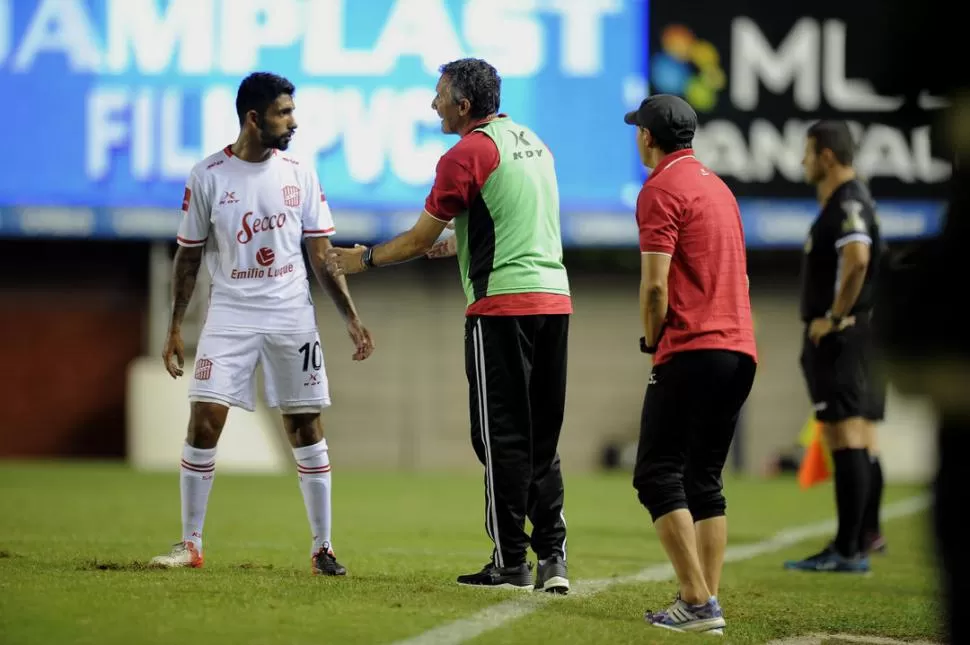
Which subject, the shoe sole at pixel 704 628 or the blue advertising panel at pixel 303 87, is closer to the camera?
the shoe sole at pixel 704 628

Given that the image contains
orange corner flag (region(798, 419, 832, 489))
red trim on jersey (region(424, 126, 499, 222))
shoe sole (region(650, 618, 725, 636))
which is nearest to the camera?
shoe sole (region(650, 618, 725, 636))

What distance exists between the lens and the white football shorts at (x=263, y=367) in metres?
6.39

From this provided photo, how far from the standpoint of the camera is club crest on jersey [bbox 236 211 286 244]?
646 centimetres

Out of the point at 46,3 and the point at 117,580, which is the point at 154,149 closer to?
the point at 46,3

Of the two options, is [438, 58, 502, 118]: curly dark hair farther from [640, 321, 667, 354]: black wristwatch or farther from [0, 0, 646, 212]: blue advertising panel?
[0, 0, 646, 212]: blue advertising panel

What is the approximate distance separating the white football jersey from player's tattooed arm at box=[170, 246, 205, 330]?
5 cm

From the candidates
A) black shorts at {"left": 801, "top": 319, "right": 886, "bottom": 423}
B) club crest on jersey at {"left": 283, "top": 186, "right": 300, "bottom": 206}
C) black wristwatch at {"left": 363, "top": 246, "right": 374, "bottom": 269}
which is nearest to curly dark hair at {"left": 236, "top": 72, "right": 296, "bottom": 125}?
club crest on jersey at {"left": 283, "top": 186, "right": 300, "bottom": 206}

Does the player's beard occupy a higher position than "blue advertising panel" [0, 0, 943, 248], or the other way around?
"blue advertising panel" [0, 0, 943, 248]

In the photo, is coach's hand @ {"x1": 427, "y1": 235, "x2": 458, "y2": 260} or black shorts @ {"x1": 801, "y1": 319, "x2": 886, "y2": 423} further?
black shorts @ {"x1": 801, "y1": 319, "x2": 886, "y2": 423}

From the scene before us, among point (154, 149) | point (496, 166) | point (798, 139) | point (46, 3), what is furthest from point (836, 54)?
point (496, 166)

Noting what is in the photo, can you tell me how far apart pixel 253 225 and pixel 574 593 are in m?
2.11

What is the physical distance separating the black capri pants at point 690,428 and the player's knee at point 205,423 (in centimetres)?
202

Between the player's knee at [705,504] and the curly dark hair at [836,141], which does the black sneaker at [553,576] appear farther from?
the curly dark hair at [836,141]

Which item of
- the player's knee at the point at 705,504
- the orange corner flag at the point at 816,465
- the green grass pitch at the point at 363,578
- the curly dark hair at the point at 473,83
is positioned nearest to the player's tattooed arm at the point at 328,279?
the curly dark hair at the point at 473,83
